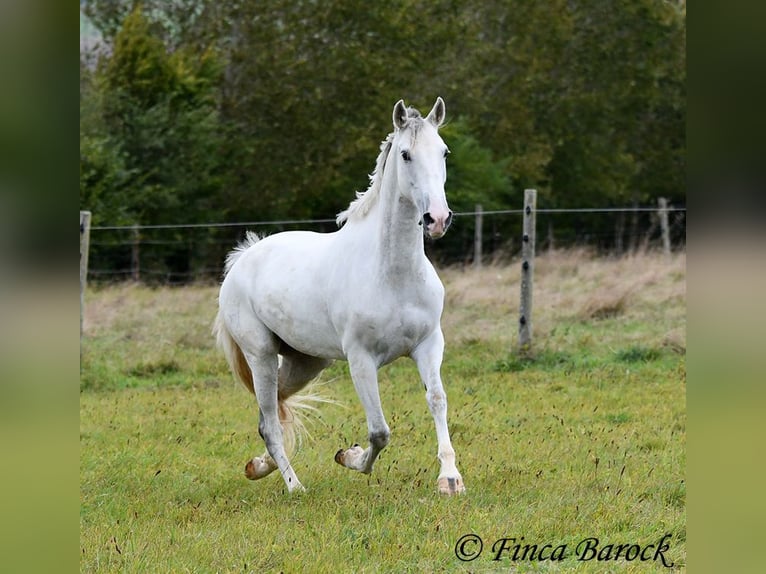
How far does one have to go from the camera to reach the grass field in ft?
13.5

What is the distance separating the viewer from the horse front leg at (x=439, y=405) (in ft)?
15.6

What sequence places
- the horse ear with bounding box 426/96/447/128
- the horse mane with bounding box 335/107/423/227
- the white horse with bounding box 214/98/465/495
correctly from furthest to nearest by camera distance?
the horse mane with bounding box 335/107/423/227 < the horse ear with bounding box 426/96/447/128 < the white horse with bounding box 214/98/465/495

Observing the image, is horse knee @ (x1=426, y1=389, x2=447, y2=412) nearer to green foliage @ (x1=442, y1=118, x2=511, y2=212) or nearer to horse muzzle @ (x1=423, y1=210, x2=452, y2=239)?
horse muzzle @ (x1=423, y1=210, x2=452, y2=239)

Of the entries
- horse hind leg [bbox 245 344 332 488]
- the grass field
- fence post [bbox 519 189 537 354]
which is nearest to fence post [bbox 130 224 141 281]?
the grass field

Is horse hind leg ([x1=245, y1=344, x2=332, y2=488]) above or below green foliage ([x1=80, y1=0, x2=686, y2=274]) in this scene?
below

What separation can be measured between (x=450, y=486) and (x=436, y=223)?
1.46m

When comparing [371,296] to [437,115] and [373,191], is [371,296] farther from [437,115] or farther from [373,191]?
[437,115]

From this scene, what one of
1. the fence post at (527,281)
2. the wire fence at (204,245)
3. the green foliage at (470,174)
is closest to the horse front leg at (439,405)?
the fence post at (527,281)

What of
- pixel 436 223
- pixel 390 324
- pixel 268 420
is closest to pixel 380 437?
pixel 390 324

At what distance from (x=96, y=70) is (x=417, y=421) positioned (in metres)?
18.6

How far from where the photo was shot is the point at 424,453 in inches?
243

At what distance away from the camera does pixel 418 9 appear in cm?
2408

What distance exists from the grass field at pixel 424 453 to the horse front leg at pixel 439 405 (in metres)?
0.12
